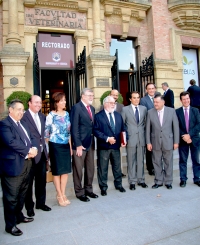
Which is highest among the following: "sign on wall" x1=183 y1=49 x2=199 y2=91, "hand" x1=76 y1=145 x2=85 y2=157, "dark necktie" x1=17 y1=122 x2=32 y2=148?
"sign on wall" x1=183 y1=49 x2=199 y2=91

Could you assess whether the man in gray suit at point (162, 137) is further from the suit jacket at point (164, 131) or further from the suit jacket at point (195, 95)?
the suit jacket at point (195, 95)

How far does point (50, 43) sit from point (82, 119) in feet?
19.3

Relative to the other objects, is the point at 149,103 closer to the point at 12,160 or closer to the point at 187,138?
the point at 187,138

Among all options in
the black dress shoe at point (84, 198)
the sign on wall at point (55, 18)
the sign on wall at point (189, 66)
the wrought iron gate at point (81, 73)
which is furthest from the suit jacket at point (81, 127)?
the sign on wall at point (189, 66)

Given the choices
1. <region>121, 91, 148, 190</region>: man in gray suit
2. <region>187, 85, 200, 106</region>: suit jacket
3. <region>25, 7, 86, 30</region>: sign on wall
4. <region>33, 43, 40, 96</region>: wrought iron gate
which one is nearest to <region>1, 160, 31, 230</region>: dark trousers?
<region>121, 91, 148, 190</region>: man in gray suit

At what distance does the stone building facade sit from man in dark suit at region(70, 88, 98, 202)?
13.9 ft

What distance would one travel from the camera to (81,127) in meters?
4.43

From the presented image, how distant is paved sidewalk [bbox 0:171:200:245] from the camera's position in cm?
298

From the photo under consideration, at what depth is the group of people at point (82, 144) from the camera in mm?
3207

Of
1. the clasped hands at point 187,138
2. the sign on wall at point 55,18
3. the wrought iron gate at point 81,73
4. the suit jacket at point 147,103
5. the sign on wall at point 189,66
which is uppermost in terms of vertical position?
the sign on wall at point 55,18

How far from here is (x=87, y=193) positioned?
15.1ft

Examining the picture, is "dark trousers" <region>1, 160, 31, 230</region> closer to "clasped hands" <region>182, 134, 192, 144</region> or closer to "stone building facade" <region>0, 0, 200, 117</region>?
"clasped hands" <region>182, 134, 192, 144</region>

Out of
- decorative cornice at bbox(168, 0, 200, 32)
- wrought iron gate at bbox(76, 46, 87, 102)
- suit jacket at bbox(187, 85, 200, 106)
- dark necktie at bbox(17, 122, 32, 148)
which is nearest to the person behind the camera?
dark necktie at bbox(17, 122, 32, 148)

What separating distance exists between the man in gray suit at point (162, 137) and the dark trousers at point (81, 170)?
140cm
